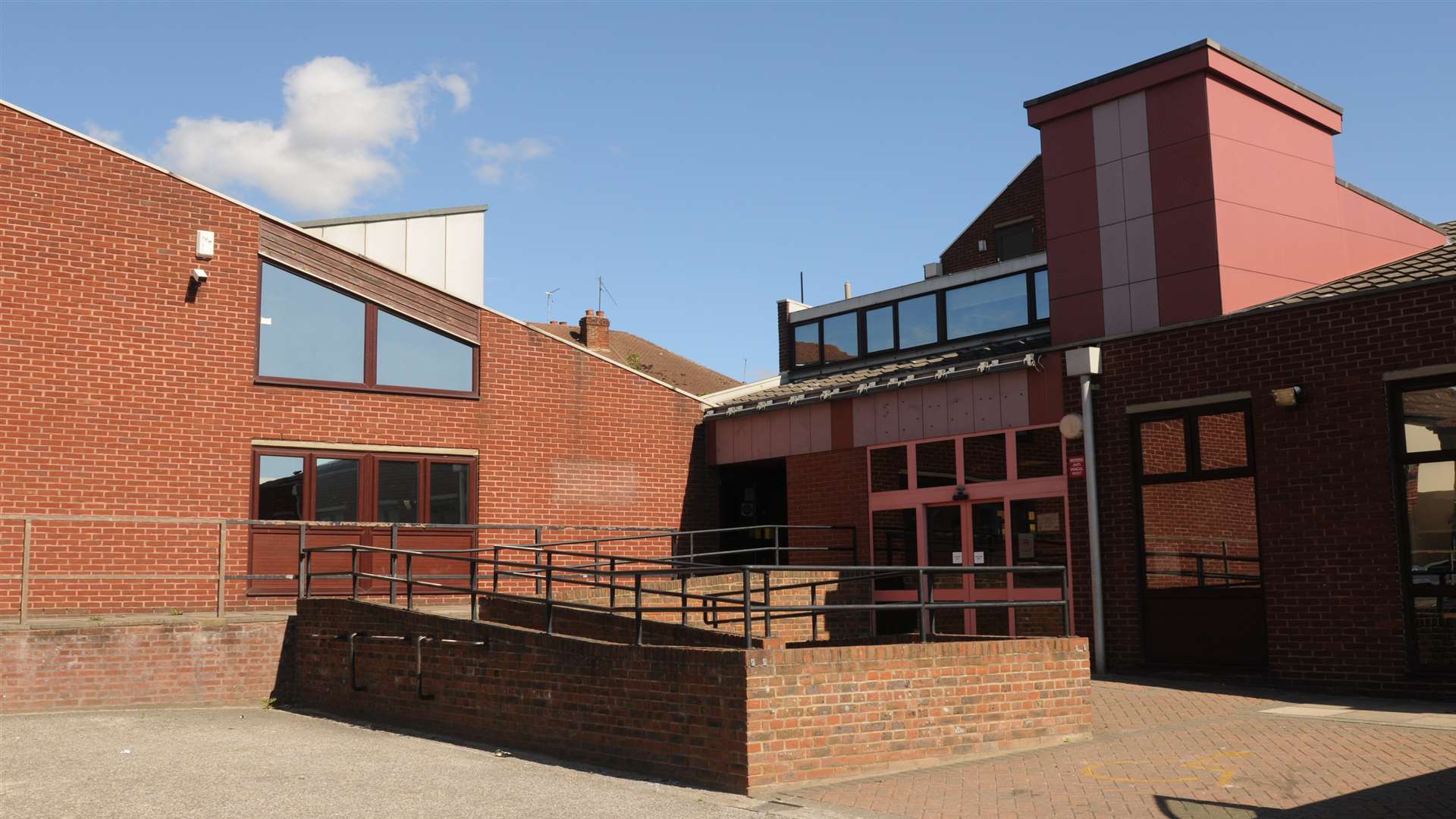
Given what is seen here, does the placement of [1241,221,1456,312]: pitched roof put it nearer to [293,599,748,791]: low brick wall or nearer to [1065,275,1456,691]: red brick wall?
[1065,275,1456,691]: red brick wall

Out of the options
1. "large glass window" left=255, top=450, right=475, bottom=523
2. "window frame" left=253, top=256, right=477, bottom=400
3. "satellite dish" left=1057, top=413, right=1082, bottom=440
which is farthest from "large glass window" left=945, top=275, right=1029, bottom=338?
"large glass window" left=255, top=450, right=475, bottom=523

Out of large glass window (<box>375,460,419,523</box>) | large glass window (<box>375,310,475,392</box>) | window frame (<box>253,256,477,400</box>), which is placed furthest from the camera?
large glass window (<box>375,310,475,392</box>)

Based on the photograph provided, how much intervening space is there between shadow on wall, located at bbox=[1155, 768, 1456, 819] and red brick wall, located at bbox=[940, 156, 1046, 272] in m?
18.4

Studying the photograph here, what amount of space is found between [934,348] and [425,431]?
8663mm

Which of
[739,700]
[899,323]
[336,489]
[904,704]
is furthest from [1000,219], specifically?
[739,700]

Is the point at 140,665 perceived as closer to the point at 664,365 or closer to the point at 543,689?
the point at 543,689

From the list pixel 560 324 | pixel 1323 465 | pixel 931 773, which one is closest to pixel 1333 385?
pixel 1323 465

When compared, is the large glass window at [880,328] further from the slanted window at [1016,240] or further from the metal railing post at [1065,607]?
the metal railing post at [1065,607]

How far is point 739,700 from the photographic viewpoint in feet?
29.6

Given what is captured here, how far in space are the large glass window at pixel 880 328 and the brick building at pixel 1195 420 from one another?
340 cm

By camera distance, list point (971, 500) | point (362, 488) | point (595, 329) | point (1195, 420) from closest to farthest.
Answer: point (1195, 420), point (971, 500), point (362, 488), point (595, 329)

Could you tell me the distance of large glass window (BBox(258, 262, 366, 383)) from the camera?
17125 millimetres

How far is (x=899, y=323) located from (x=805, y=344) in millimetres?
2575

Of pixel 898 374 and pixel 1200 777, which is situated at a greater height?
pixel 898 374
